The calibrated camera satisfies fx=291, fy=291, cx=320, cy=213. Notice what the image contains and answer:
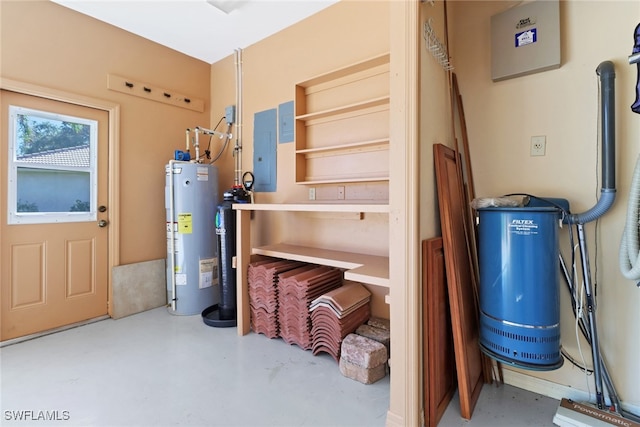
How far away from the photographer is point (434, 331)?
160 cm

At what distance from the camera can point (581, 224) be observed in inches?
64.8

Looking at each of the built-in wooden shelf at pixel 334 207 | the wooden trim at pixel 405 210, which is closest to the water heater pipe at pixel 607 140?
the wooden trim at pixel 405 210

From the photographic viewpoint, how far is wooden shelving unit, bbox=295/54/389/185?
2.46 m

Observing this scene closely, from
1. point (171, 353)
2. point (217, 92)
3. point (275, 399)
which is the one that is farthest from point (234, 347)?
point (217, 92)

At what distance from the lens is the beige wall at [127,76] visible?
2588 millimetres

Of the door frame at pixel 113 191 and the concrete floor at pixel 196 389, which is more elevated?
the door frame at pixel 113 191

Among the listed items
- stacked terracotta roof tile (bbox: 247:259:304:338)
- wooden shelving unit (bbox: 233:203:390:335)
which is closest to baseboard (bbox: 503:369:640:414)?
wooden shelving unit (bbox: 233:203:390:335)

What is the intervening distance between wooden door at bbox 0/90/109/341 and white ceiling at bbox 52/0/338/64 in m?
0.97

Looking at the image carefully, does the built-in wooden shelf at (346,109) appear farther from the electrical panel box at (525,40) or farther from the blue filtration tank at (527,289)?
the blue filtration tank at (527,289)

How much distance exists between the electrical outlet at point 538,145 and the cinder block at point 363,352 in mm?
1641

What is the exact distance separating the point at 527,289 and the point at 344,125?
75.0 inches

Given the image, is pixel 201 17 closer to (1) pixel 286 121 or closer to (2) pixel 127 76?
(2) pixel 127 76

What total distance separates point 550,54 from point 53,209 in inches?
165

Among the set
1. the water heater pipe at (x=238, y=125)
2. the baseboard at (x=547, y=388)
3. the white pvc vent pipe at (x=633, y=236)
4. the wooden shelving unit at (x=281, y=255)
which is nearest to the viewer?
the white pvc vent pipe at (x=633, y=236)
